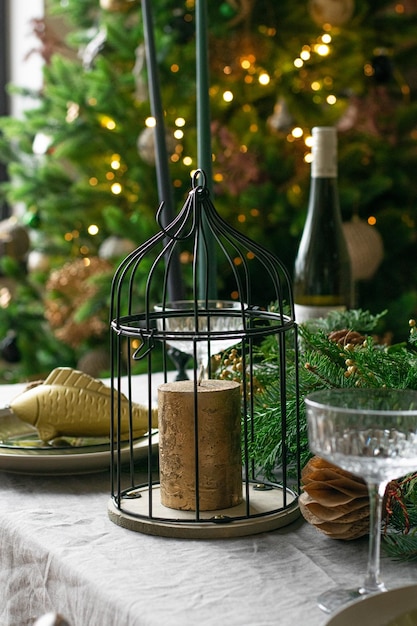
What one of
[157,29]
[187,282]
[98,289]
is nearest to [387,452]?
[187,282]

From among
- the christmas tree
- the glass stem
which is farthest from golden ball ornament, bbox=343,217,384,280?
the glass stem

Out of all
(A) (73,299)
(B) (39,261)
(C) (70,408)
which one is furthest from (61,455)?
(B) (39,261)

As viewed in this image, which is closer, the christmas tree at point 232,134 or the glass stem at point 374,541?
the glass stem at point 374,541

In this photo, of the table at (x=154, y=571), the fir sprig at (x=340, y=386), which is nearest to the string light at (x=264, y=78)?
the fir sprig at (x=340, y=386)

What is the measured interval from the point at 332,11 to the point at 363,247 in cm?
63

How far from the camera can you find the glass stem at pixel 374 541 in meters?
0.51

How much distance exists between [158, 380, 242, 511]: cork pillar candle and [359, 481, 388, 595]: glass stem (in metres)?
0.16

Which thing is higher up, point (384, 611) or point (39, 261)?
point (39, 261)

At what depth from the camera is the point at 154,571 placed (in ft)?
1.87

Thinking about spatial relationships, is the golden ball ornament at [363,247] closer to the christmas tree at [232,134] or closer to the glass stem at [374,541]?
the christmas tree at [232,134]

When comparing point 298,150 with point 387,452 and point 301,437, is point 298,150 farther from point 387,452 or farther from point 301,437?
point 387,452

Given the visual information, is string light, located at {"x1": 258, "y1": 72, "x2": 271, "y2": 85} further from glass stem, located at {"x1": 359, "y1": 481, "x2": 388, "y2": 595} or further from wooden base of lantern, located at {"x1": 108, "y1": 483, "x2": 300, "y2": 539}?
glass stem, located at {"x1": 359, "y1": 481, "x2": 388, "y2": 595}

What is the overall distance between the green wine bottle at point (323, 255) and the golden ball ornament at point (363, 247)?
1.02m

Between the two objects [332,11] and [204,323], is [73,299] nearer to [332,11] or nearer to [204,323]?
[332,11]
